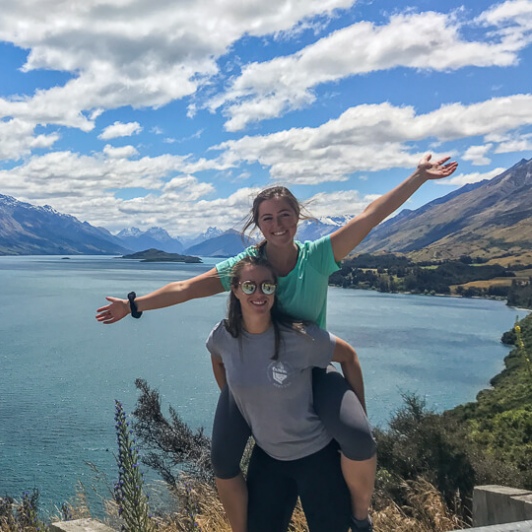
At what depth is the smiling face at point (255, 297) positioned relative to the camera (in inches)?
102

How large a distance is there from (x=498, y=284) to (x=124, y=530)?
11403cm

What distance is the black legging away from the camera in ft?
8.30

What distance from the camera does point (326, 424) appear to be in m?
2.48

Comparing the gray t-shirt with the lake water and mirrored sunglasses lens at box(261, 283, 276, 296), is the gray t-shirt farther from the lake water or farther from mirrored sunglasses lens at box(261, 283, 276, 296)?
the lake water

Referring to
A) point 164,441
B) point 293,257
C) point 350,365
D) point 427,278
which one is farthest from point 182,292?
point 427,278

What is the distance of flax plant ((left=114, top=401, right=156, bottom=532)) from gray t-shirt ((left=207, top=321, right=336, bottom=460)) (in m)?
0.53

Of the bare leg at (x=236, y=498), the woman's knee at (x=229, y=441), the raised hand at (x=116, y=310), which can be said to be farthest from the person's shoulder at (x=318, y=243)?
the bare leg at (x=236, y=498)

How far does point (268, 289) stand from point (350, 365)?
0.52m

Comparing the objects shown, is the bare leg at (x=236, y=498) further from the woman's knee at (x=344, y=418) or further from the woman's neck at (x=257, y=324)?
the woman's neck at (x=257, y=324)

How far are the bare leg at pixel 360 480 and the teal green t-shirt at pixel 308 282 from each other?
62cm

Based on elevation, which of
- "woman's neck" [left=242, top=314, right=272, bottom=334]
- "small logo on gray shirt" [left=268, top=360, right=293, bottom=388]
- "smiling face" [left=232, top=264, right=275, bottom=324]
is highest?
"smiling face" [left=232, top=264, right=275, bottom=324]

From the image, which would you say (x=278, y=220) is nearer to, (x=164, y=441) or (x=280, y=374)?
(x=280, y=374)

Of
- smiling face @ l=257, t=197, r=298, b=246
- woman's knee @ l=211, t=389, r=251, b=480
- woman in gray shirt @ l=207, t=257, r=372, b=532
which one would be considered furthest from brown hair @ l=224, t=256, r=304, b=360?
woman's knee @ l=211, t=389, r=251, b=480

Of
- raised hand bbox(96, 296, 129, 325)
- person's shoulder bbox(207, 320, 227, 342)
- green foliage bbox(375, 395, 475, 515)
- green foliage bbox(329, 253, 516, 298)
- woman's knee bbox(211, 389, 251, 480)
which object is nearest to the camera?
woman's knee bbox(211, 389, 251, 480)
